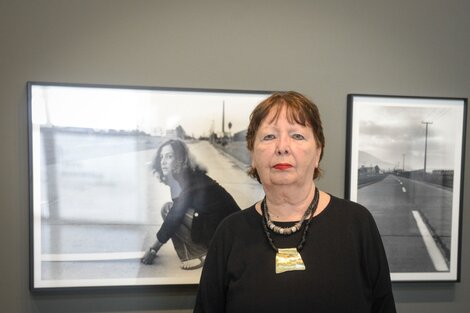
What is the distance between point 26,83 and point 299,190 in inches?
45.8

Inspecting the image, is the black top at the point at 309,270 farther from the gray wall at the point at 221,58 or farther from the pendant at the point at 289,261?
the gray wall at the point at 221,58

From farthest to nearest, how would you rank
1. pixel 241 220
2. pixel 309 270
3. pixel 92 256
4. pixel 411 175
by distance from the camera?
pixel 411 175
pixel 92 256
pixel 241 220
pixel 309 270

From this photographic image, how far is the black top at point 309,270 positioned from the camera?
105cm

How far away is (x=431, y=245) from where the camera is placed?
165 cm

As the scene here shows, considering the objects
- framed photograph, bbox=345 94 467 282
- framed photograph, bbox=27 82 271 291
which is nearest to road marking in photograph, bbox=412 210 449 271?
framed photograph, bbox=345 94 467 282

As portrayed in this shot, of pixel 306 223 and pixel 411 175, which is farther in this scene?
pixel 411 175

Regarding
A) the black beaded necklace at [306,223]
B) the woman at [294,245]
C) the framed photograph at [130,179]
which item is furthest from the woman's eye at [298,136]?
the framed photograph at [130,179]

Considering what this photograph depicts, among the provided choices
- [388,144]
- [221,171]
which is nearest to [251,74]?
[221,171]

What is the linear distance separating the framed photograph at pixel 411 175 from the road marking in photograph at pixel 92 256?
962 millimetres

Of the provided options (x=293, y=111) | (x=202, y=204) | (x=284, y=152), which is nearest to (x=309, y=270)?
(x=284, y=152)

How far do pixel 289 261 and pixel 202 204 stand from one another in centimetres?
58

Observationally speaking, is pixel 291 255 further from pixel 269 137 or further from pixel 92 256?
pixel 92 256

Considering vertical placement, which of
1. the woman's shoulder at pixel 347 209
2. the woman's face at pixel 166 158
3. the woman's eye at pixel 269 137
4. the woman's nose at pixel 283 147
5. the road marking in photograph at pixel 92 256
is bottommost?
the road marking in photograph at pixel 92 256

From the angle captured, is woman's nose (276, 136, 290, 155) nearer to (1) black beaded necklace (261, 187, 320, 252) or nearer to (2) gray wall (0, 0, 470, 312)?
(1) black beaded necklace (261, 187, 320, 252)
